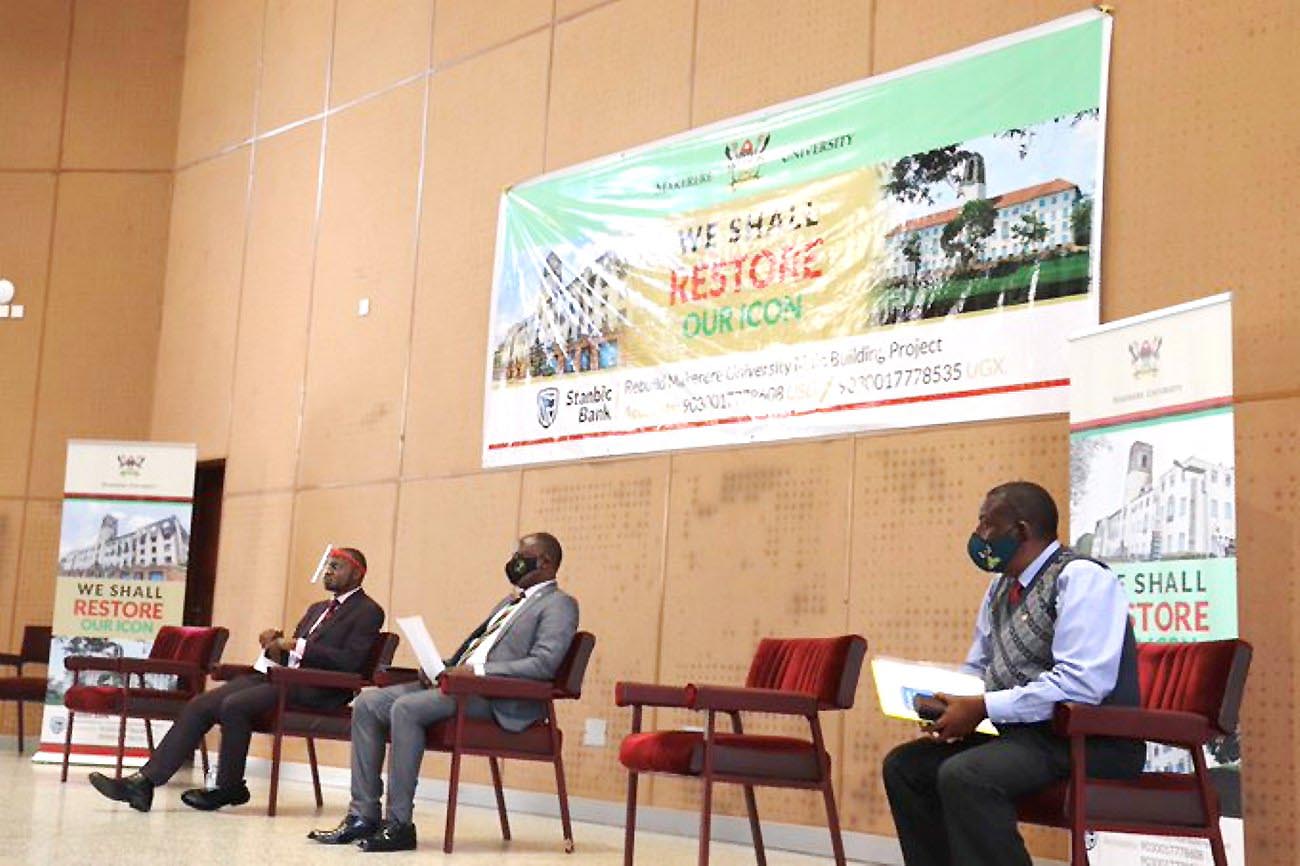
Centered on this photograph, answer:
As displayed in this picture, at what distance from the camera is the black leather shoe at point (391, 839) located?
18.2 ft

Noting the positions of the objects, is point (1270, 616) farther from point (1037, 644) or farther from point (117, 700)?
point (117, 700)

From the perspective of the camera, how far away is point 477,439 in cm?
838

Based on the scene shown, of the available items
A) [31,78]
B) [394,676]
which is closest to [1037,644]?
[394,676]

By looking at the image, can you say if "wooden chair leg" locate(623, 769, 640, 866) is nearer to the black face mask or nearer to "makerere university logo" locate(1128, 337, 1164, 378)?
the black face mask

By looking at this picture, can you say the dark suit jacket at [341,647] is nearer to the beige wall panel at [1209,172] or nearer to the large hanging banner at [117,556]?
the large hanging banner at [117,556]

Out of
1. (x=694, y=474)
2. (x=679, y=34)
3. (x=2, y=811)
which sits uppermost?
(x=679, y=34)

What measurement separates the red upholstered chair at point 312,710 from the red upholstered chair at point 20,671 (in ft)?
14.0

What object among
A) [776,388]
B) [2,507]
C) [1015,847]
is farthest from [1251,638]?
[2,507]

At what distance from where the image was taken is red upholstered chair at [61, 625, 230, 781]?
299 inches

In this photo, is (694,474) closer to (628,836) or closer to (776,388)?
(776,388)

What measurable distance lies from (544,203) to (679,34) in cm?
113

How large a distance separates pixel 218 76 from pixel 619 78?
4.85 m

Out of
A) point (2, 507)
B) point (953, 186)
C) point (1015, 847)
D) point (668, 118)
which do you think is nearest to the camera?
point (1015, 847)

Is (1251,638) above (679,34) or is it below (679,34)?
below
